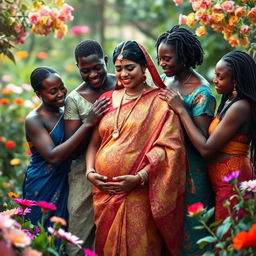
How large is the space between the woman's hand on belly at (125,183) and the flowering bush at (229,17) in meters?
1.38

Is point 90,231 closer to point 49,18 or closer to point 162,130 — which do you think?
point 162,130

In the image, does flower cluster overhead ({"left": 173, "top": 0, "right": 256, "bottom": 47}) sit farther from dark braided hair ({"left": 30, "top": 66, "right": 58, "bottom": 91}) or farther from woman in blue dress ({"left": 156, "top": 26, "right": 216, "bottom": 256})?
dark braided hair ({"left": 30, "top": 66, "right": 58, "bottom": 91})

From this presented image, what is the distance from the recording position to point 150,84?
4312 mm

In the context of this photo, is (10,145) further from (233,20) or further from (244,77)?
(244,77)

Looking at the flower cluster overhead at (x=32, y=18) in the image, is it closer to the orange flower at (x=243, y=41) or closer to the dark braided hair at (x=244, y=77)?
the orange flower at (x=243, y=41)

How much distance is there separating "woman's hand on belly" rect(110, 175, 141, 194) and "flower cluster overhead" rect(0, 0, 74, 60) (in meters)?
1.60

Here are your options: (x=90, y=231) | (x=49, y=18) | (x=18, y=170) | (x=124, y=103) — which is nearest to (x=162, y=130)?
(x=124, y=103)

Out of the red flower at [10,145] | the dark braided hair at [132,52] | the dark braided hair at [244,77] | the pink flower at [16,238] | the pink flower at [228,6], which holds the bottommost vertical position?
the red flower at [10,145]

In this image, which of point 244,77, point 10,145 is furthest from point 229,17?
point 10,145

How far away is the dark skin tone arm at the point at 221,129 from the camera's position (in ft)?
13.1

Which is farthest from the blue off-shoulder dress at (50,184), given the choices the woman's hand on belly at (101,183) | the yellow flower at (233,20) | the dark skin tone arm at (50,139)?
the yellow flower at (233,20)

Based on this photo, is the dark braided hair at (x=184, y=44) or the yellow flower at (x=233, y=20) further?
the yellow flower at (x=233, y=20)

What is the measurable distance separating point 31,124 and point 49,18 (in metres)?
0.97

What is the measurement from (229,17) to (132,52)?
3.08 feet
